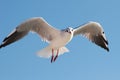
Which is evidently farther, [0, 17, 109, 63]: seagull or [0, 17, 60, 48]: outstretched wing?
[0, 17, 60, 48]: outstretched wing

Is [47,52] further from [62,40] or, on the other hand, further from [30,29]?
[30,29]

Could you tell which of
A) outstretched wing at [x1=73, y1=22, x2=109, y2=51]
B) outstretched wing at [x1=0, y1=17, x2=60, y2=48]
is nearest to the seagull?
outstretched wing at [x1=0, y1=17, x2=60, y2=48]

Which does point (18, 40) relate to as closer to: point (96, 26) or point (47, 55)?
point (47, 55)

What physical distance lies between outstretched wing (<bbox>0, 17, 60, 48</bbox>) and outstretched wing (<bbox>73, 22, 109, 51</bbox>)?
38.6 inches

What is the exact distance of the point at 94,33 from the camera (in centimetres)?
2095

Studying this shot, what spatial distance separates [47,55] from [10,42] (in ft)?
4.29

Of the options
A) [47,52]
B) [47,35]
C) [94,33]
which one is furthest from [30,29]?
[94,33]

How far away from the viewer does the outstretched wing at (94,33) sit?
813 inches

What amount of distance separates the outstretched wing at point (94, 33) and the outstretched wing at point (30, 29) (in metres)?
0.98

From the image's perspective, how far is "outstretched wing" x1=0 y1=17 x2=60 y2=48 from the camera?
19.7 m

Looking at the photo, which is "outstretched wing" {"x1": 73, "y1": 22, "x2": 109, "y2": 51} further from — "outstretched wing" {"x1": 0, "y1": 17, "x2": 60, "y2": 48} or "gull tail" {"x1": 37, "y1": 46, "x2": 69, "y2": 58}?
"outstretched wing" {"x1": 0, "y1": 17, "x2": 60, "y2": 48}

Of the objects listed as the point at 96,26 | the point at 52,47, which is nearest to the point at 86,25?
the point at 96,26

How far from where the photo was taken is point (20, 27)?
19.7 m

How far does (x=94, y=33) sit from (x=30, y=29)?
2.43 metres
